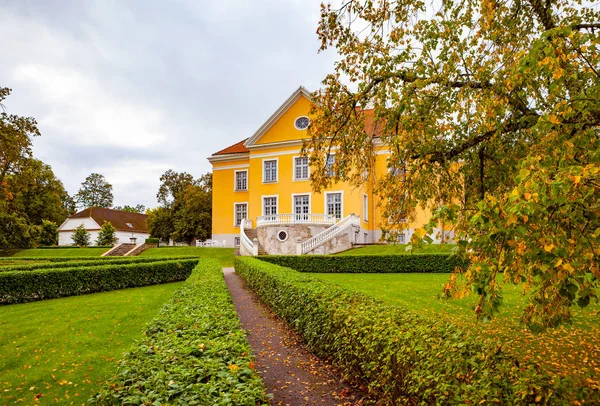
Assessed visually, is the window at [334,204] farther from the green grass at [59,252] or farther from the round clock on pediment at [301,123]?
the green grass at [59,252]

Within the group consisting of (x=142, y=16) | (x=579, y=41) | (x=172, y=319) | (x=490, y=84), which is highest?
(x=142, y=16)

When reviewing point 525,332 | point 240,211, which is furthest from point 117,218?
point 525,332

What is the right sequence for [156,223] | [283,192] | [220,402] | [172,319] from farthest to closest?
1. [156,223]
2. [283,192]
3. [172,319]
4. [220,402]

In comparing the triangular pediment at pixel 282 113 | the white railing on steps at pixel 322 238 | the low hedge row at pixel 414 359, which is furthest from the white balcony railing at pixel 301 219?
the low hedge row at pixel 414 359

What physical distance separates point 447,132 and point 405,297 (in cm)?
512

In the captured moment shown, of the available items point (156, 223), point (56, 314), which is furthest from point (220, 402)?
point (156, 223)

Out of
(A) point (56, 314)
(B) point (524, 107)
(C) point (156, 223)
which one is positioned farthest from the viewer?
(C) point (156, 223)

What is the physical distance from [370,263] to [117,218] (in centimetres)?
4967

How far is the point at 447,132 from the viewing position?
24.4 feet

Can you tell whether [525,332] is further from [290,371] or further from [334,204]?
[334,204]

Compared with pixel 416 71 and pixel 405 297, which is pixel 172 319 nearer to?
pixel 416 71

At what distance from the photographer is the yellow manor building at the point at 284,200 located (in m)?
26.3

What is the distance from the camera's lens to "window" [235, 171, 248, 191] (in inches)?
1337

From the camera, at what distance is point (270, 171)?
3189 cm
